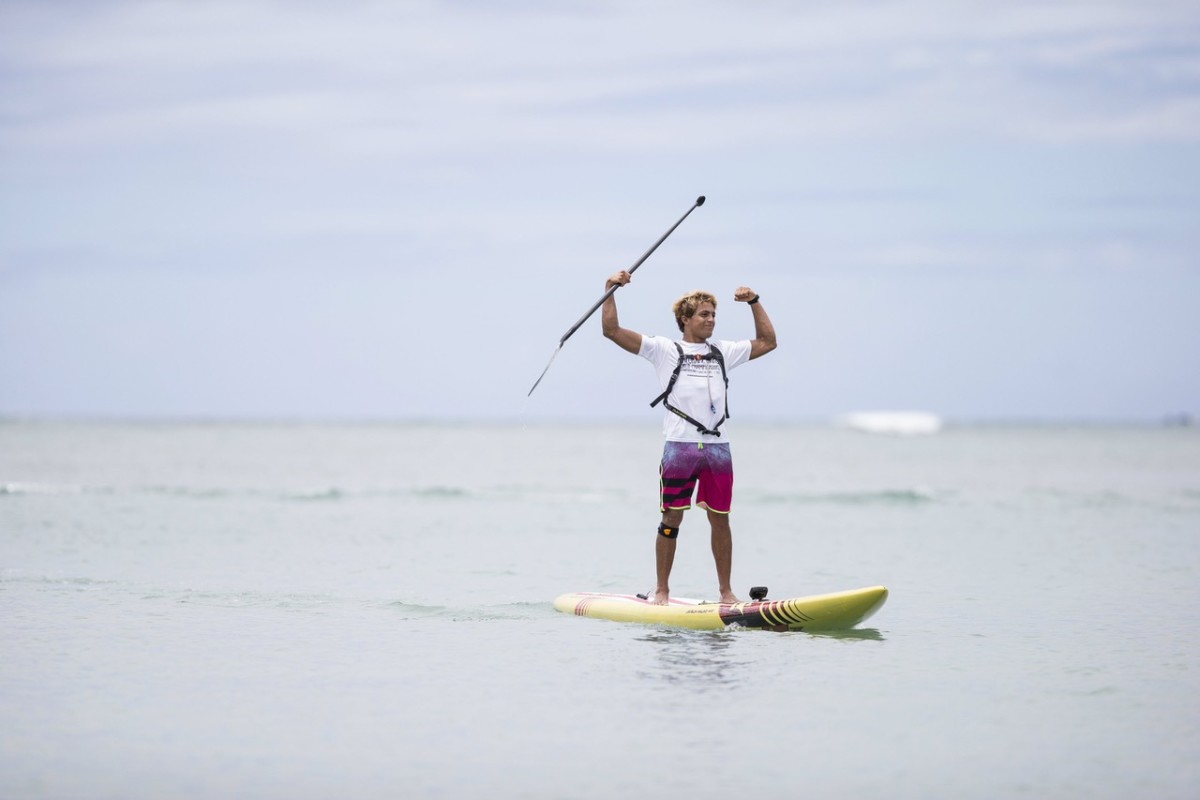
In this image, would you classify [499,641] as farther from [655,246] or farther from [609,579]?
[609,579]

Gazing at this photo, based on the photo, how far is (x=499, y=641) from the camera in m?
9.14

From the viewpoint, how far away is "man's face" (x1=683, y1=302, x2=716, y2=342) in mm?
9547

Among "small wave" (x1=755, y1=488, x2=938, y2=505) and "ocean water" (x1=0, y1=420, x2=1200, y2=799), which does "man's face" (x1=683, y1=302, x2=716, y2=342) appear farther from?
"small wave" (x1=755, y1=488, x2=938, y2=505)

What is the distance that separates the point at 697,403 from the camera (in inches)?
370

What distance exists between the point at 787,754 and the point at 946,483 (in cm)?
3181

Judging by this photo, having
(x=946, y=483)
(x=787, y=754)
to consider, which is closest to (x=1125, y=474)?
(x=946, y=483)

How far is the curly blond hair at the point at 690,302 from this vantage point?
959cm

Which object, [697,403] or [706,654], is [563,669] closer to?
[706,654]

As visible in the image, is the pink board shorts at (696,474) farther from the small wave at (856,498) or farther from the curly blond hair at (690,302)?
the small wave at (856,498)

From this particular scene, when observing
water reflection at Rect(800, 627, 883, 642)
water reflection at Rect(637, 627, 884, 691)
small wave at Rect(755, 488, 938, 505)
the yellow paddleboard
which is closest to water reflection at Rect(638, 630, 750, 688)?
water reflection at Rect(637, 627, 884, 691)

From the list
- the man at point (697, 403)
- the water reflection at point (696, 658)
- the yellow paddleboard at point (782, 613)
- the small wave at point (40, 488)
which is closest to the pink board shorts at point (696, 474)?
the man at point (697, 403)

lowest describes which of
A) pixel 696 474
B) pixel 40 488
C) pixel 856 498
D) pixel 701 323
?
pixel 856 498

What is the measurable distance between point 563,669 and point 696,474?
1999mm

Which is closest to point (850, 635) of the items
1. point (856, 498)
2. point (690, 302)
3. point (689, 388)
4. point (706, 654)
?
point (706, 654)
